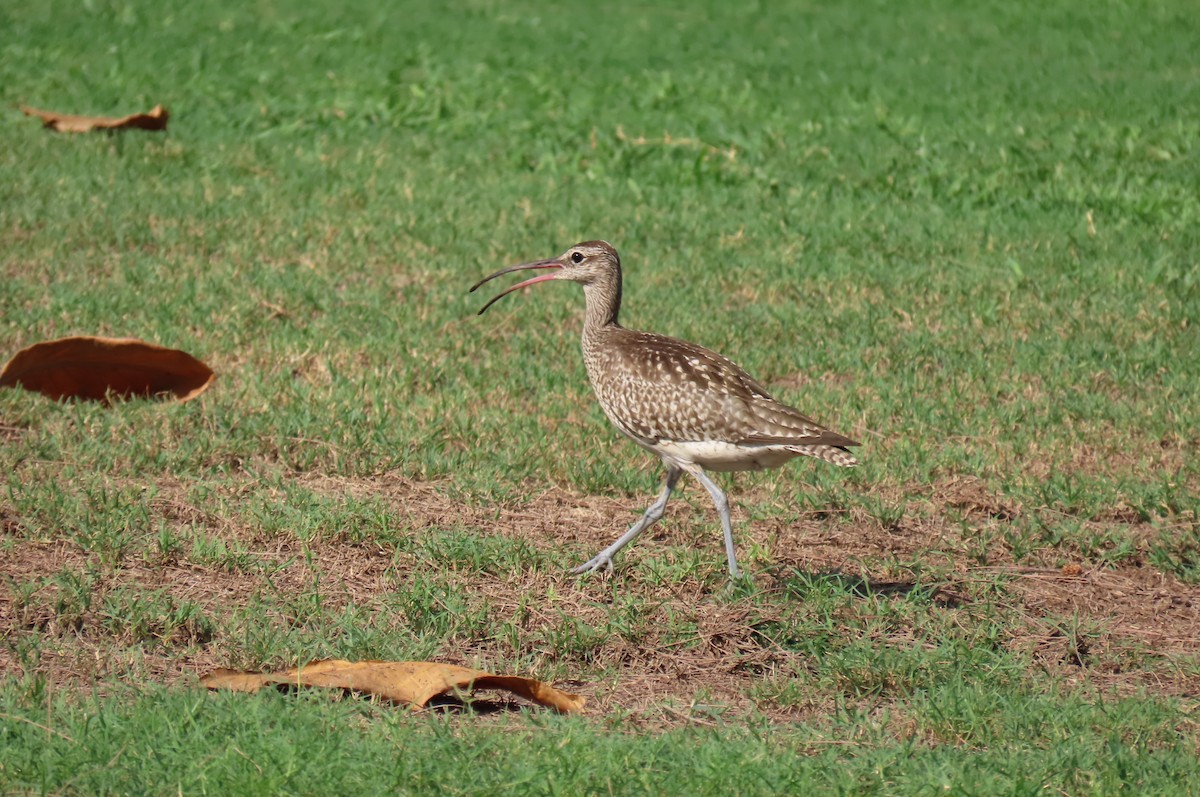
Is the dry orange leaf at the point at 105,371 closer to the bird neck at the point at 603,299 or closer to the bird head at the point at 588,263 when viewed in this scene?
the bird head at the point at 588,263

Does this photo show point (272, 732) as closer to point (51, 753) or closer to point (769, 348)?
point (51, 753)

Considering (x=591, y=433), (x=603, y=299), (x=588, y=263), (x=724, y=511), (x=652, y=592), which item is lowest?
(x=591, y=433)

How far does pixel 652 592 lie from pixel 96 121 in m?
9.50

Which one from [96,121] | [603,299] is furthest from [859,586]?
[96,121]

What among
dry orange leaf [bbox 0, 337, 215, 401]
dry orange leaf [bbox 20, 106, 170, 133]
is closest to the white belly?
dry orange leaf [bbox 0, 337, 215, 401]

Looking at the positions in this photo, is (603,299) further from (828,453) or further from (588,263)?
(828,453)

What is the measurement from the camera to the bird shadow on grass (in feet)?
22.5

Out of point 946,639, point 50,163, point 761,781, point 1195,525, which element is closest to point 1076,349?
point 1195,525

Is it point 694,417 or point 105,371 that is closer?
point 694,417

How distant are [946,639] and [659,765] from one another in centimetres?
180

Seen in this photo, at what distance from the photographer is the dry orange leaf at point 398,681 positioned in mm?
5668

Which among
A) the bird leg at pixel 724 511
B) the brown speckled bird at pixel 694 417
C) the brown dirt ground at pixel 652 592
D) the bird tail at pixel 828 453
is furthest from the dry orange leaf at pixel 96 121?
the bird tail at pixel 828 453

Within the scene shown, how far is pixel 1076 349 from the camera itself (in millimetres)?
10336

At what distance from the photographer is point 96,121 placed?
14.5m
